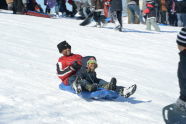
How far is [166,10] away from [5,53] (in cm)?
1245

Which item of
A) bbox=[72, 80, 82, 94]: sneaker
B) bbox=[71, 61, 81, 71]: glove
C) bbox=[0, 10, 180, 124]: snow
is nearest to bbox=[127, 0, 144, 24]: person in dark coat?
bbox=[0, 10, 180, 124]: snow

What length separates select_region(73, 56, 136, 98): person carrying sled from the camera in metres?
4.97

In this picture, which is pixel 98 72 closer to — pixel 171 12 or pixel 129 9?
pixel 129 9

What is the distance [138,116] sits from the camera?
14.4 ft

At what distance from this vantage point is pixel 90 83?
207 inches

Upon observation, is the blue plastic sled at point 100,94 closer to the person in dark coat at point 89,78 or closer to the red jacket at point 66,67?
the person in dark coat at point 89,78

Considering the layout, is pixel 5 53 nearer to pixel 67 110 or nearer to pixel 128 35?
pixel 67 110

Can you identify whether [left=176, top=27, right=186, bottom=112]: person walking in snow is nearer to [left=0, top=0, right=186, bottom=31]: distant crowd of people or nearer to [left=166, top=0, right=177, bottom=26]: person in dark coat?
[left=0, top=0, right=186, bottom=31]: distant crowd of people

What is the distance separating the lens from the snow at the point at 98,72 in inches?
167

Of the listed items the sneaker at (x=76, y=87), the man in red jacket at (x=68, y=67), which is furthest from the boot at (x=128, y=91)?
the man in red jacket at (x=68, y=67)

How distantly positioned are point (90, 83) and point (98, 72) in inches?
70.6

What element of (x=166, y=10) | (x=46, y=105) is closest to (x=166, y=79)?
(x=46, y=105)

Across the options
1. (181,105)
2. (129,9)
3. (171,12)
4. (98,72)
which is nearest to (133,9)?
(129,9)

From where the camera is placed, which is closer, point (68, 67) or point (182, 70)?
point (182, 70)
